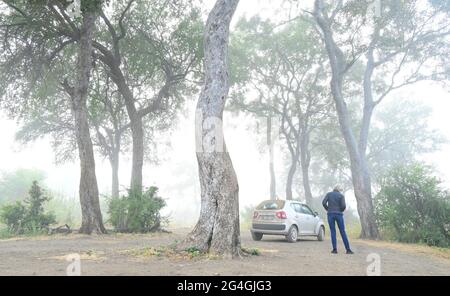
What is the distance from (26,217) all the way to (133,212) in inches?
173

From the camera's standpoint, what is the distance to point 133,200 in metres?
17.3

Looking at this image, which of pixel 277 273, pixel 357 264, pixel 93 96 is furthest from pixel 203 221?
pixel 93 96

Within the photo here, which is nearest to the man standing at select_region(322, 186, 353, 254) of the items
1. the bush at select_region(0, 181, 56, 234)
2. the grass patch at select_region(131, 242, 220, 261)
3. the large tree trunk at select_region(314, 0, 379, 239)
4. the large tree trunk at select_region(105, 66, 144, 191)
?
the grass patch at select_region(131, 242, 220, 261)

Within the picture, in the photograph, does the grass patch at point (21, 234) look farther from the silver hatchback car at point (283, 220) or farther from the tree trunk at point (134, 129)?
the silver hatchback car at point (283, 220)

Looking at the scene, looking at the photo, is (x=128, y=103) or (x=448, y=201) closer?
(x=448, y=201)

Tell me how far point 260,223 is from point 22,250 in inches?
324

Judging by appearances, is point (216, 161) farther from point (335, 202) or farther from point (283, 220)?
point (283, 220)

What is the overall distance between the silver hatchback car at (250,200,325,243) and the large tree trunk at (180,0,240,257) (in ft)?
18.9

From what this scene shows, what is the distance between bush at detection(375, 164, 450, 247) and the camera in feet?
48.3

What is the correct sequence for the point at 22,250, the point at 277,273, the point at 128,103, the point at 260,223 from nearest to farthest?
the point at 277,273 < the point at 22,250 < the point at 260,223 < the point at 128,103

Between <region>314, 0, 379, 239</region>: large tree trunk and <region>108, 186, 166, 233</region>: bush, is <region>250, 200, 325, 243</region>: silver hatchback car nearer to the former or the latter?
<region>314, 0, 379, 239</region>: large tree trunk

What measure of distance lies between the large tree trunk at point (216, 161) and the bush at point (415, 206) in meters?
9.91
